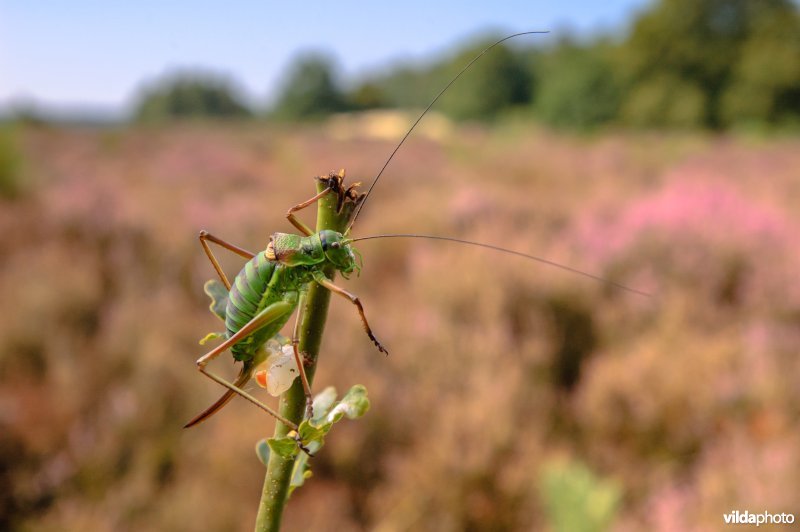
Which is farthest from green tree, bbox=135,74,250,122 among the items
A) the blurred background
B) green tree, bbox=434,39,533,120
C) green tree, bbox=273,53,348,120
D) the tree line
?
the blurred background

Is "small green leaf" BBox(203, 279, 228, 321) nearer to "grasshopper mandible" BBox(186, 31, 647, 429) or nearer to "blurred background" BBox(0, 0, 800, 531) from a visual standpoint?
"grasshopper mandible" BBox(186, 31, 647, 429)

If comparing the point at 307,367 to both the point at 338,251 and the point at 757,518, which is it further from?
the point at 757,518

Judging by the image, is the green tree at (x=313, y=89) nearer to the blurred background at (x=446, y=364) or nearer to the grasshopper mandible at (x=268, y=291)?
the blurred background at (x=446, y=364)

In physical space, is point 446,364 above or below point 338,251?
below

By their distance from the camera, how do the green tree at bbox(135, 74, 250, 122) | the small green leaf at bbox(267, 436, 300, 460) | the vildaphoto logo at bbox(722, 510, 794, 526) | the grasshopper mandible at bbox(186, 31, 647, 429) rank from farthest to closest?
the green tree at bbox(135, 74, 250, 122) → the vildaphoto logo at bbox(722, 510, 794, 526) → the grasshopper mandible at bbox(186, 31, 647, 429) → the small green leaf at bbox(267, 436, 300, 460)

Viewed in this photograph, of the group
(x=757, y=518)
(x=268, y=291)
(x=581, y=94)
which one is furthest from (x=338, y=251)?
(x=581, y=94)

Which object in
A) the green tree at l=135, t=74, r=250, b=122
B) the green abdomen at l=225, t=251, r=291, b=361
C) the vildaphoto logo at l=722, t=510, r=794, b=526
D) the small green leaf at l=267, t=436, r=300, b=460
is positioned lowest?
the vildaphoto logo at l=722, t=510, r=794, b=526
